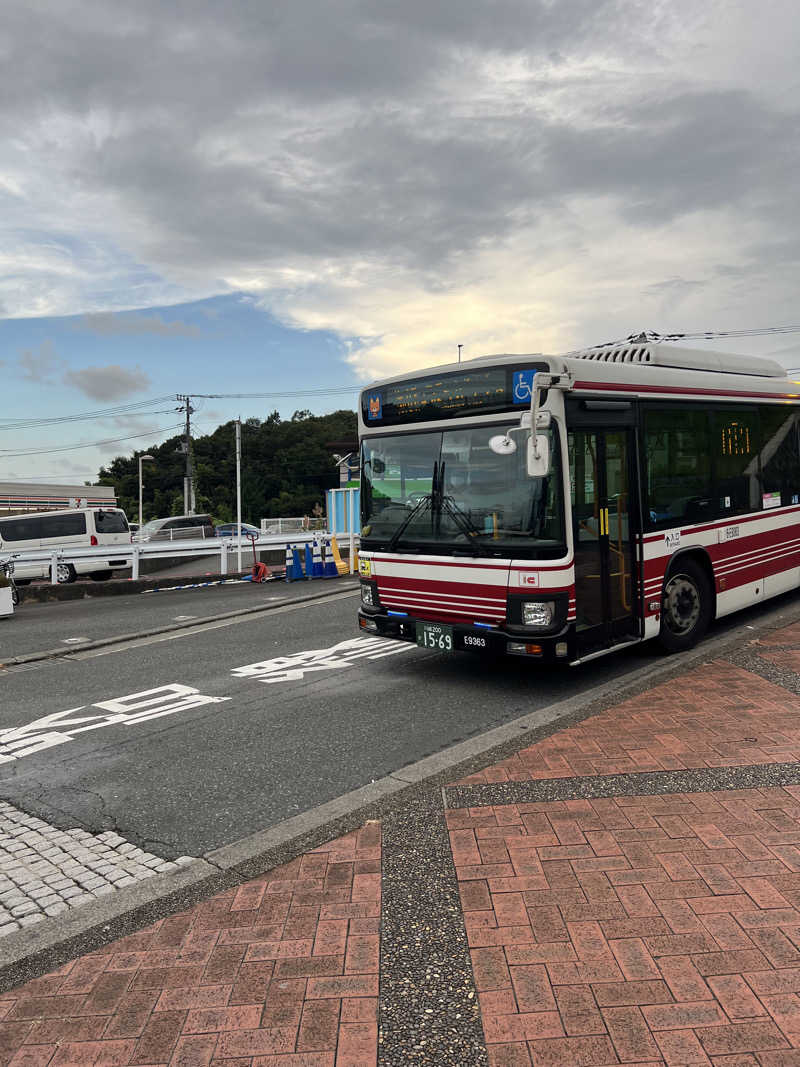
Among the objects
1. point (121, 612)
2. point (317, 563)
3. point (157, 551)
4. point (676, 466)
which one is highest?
point (676, 466)

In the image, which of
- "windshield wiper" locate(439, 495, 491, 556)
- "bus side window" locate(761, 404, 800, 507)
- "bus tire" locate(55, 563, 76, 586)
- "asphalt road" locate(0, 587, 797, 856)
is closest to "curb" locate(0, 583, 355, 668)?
"asphalt road" locate(0, 587, 797, 856)

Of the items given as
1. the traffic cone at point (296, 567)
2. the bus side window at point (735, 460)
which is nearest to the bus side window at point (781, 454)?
the bus side window at point (735, 460)

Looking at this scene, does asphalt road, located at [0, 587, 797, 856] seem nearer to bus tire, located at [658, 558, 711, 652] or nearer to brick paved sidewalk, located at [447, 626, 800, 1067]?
bus tire, located at [658, 558, 711, 652]

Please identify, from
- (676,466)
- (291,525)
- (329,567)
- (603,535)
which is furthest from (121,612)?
(291,525)

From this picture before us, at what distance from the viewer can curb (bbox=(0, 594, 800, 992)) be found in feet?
12.1

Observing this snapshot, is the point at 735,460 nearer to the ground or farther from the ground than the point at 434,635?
farther from the ground

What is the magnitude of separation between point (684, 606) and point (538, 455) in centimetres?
343

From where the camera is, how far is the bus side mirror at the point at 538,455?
6316 mm

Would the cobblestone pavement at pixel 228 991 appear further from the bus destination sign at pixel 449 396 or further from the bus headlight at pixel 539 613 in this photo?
the bus destination sign at pixel 449 396

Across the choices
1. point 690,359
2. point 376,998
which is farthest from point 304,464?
point 376,998

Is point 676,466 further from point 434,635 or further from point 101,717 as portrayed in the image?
point 101,717

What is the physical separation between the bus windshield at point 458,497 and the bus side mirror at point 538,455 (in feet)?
1.85

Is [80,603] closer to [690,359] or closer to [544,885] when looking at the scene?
[690,359]

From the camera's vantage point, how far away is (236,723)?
6.91 metres
